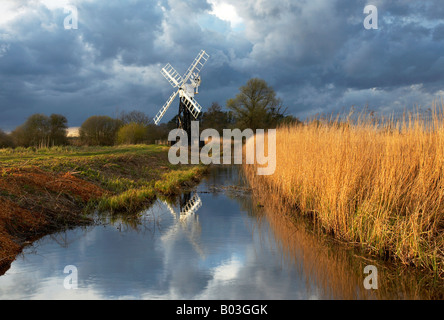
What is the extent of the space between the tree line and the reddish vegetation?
7.11 metres

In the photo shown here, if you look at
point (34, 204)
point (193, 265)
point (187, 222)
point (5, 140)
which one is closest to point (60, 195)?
point (34, 204)

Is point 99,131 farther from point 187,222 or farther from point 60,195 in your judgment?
point 187,222

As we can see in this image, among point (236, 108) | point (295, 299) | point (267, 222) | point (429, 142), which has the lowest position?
point (295, 299)

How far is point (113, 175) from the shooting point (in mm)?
9789

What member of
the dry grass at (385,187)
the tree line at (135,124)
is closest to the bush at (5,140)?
the tree line at (135,124)

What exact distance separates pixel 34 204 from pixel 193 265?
3243mm

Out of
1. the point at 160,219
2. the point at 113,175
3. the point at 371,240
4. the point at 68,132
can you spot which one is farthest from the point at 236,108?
the point at 371,240

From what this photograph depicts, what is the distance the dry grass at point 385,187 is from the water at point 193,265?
1.20 feet

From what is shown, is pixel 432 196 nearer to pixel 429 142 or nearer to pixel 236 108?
pixel 429 142

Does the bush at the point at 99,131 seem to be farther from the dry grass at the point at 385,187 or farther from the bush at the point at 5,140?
the dry grass at the point at 385,187

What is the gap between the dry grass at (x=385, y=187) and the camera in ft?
13.4

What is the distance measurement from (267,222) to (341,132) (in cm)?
217
